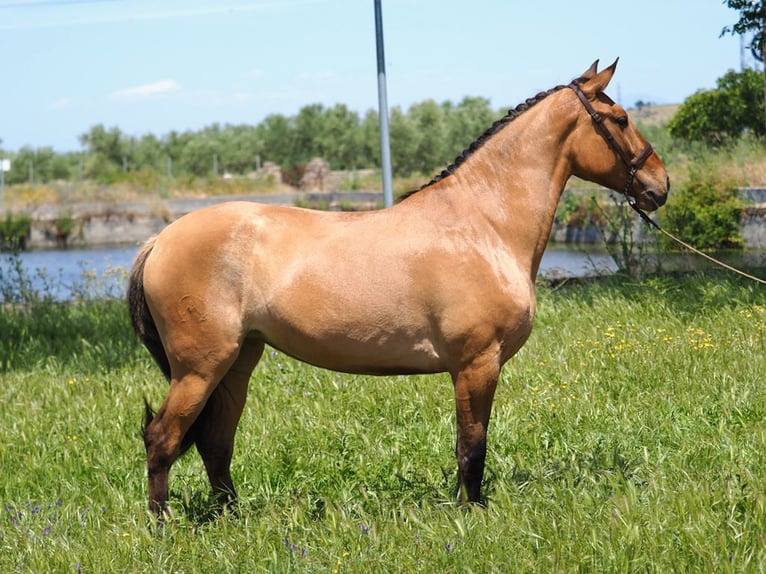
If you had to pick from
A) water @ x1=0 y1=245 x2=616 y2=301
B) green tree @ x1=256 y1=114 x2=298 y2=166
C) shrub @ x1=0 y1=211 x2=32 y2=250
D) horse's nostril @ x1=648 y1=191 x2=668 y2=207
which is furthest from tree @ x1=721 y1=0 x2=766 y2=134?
green tree @ x1=256 y1=114 x2=298 y2=166

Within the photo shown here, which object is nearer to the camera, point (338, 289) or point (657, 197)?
point (338, 289)

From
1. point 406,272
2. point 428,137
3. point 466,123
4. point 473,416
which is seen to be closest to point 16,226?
point 428,137

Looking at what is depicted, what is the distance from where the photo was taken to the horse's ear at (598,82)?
4891 mm

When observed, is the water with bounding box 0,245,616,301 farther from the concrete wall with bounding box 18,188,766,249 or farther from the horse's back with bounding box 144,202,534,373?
the horse's back with bounding box 144,202,534,373

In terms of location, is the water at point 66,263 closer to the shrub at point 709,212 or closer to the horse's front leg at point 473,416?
the shrub at point 709,212

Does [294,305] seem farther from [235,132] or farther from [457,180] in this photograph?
[235,132]

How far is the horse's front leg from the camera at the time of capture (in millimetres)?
4750

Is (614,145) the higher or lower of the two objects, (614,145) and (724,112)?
the lower

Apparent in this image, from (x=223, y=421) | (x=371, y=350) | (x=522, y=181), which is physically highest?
(x=522, y=181)

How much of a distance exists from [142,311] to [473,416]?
5.94ft

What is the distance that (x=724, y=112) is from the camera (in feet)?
77.5

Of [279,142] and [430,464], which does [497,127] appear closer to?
[430,464]

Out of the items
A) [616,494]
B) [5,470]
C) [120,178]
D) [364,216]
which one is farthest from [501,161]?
[120,178]

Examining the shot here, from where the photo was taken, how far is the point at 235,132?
64.3m
